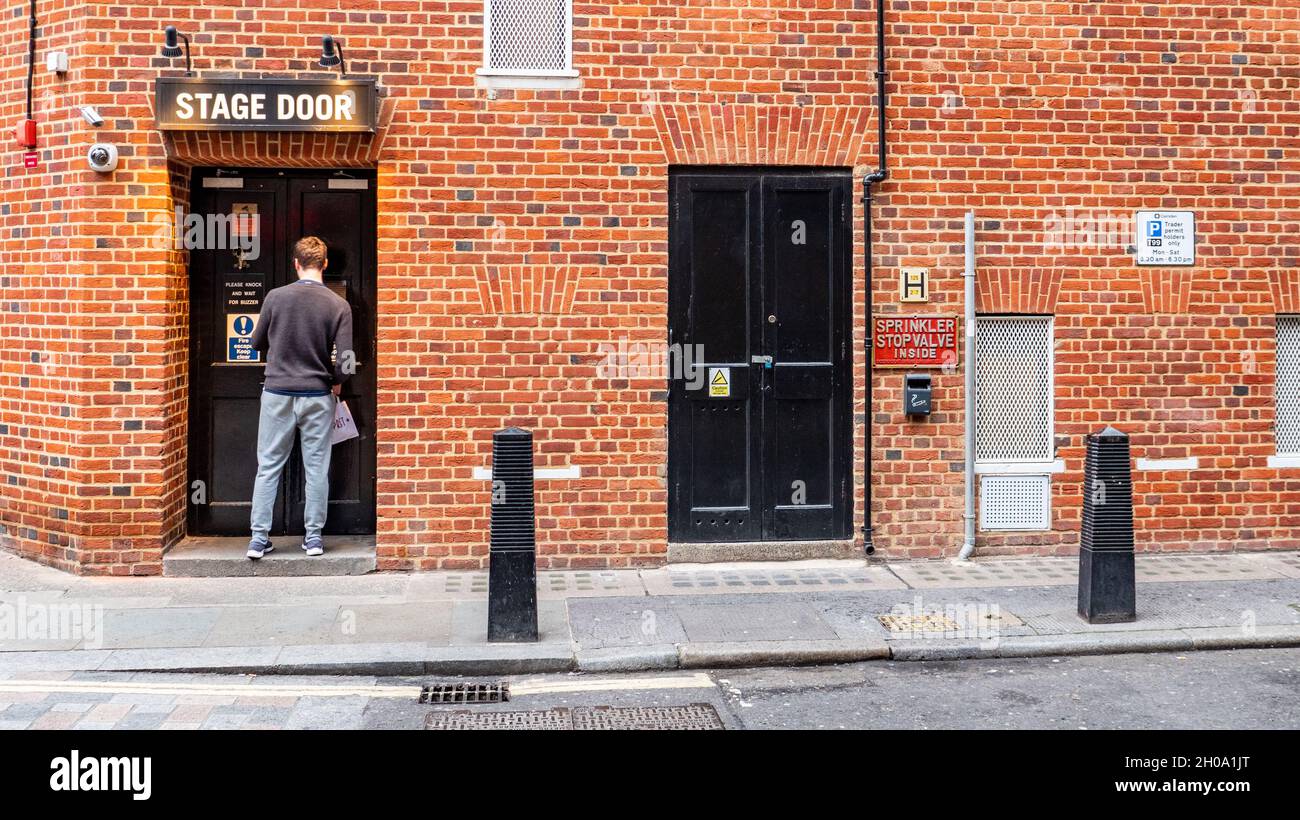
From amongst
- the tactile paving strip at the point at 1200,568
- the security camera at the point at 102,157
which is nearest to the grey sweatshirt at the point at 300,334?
the security camera at the point at 102,157

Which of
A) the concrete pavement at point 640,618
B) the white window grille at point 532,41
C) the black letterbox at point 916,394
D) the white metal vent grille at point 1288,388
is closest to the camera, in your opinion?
the concrete pavement at point 640,618

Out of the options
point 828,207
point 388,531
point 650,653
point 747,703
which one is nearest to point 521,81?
point 828,207

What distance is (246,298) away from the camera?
967cm

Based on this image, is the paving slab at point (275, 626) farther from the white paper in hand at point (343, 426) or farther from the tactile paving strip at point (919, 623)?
the tactile paving strip at point (919, 623)

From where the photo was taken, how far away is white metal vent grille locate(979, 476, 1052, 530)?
32.3 feet

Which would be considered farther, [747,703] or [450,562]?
[450,562]

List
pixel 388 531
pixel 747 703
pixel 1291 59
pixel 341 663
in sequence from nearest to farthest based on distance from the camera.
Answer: pixel 747 703 < pixel 341 663 < pixel 388 531 < pixel 1291 59

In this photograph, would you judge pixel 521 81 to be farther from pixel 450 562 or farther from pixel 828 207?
pixel 450 562

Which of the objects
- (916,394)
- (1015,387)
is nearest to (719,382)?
(916,394)

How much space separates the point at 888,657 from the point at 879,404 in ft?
8.99

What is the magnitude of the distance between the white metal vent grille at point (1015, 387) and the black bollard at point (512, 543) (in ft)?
13.6

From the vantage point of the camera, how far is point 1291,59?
32.6 ft

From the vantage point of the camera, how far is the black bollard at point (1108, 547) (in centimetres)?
777

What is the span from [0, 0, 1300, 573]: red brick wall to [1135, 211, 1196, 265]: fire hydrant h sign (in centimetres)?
11
